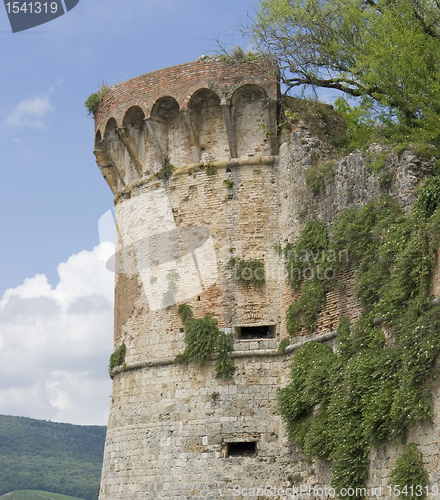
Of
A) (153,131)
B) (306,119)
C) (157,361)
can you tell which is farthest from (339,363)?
(153,131)

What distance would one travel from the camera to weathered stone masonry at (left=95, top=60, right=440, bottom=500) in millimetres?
13914

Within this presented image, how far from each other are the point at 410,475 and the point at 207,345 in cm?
537

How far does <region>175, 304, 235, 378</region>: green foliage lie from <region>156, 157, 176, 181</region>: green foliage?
3.27m

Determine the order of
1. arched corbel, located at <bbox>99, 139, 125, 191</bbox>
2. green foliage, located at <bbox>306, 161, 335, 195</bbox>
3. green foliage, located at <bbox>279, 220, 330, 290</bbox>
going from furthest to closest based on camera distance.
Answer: arched corbel, located at <bbox>99, 139, 125, 191</bbox> → green foliage, located at <bbox>306, 161, 335, 195</bbox> → green foliage, located at <bbox>279, 220, 330, 290</bbox>

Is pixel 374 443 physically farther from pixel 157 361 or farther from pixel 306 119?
pixel 306 119

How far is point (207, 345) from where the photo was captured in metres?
14.8

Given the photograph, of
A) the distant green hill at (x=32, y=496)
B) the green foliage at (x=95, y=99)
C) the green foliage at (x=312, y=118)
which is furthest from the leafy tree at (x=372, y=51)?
the distant green hill at (x=32, y=496)

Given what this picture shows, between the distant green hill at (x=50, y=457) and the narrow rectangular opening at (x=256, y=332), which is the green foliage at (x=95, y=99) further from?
the distant green hill at (x=50, y=457)

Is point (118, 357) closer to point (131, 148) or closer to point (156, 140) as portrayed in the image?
point (131, 148)

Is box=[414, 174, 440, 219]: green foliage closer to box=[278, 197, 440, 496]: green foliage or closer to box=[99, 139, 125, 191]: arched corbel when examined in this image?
box=[278, 197, 440, 496]: green foliage

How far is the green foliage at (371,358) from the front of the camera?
34.7 ft

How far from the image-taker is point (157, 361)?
15.2 metres

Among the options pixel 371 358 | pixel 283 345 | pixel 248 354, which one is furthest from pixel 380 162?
pixel 248 354

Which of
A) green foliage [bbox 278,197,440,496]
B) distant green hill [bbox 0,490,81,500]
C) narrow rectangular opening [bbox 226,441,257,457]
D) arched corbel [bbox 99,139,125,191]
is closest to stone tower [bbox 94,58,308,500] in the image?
narrow rectangular opening [bbox 226,441,257,457]
